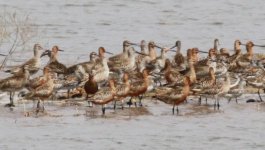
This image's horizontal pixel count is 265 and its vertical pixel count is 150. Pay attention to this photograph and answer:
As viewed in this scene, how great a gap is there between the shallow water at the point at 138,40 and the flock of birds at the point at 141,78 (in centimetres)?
43

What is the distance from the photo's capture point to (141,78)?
24.0 meters

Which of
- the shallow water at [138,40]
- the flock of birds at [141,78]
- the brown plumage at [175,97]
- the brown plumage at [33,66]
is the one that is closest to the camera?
the shallow water at [138,40]

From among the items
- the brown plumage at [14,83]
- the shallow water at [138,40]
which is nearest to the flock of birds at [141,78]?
the brown plumage at [14,83]

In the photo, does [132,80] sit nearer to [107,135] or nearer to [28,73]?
[28,73]

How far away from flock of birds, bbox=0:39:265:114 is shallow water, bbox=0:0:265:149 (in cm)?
43

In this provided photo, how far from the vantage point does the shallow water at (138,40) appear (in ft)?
62.5

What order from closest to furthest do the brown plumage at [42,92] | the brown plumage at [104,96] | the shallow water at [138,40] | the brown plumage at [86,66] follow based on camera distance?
the shallow water at [138,40], the brown plumage at [104,96], the brown plumage at [42,92], the brown plumage at [86,66]

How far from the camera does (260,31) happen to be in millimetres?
36594

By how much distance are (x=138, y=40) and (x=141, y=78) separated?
993 centimetres

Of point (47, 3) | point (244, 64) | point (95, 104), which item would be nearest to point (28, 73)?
point (95, 104)

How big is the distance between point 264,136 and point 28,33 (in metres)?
12.5

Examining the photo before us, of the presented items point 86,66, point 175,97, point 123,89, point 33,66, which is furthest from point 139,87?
point 33,66

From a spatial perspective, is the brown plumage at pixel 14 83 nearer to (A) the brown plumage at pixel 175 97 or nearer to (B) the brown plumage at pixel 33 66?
(B) the brown plumage at pixel 33 66

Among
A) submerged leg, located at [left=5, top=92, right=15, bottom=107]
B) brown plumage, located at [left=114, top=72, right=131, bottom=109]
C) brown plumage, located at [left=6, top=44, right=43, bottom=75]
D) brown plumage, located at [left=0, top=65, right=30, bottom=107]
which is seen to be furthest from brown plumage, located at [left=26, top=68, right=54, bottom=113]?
brown plumage, located at [left=6, top=44, right=43, bottom=75]
